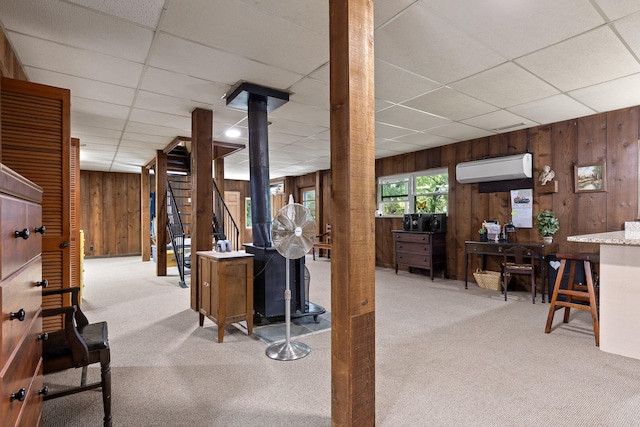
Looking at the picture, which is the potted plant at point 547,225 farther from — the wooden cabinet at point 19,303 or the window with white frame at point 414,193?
the wooden cabinet at point 19,303

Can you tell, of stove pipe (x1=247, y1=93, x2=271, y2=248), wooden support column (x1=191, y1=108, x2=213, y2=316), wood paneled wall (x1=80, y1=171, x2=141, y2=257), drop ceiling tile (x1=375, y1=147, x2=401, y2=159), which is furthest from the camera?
wood paneled wall (x1=80, y1=171, x2=141, y2=257)

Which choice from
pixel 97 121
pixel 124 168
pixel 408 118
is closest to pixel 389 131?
pixel 408 118

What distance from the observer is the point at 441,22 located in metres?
2.23

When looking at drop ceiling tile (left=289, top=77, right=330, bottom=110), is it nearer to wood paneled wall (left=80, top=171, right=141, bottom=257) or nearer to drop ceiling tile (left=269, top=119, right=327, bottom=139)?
drop ceiling tile (left=269, top=119, right=327, bottom=139)

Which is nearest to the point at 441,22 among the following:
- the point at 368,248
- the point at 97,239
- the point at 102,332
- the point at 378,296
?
the point at 368,248

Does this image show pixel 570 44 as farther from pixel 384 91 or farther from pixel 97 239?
pixel 97 239

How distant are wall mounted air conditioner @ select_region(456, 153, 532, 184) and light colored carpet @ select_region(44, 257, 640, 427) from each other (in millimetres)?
2070

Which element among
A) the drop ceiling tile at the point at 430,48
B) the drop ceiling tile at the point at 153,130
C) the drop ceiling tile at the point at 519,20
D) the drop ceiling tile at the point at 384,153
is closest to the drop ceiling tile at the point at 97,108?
the drop ceiling tile at the point at 153,130

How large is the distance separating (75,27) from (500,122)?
4.74 metres

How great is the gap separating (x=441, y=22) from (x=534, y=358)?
8.48ft

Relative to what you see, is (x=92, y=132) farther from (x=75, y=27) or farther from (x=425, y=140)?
(x=425, y=140)

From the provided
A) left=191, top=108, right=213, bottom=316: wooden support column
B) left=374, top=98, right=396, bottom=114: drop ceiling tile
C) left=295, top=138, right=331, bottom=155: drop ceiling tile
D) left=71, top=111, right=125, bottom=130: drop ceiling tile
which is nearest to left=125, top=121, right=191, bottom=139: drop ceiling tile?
left=71, top=111, right=125, bottom=130: drop ceiling tile

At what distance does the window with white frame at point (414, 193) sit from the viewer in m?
6.19

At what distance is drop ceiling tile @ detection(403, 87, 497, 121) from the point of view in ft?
11.6
